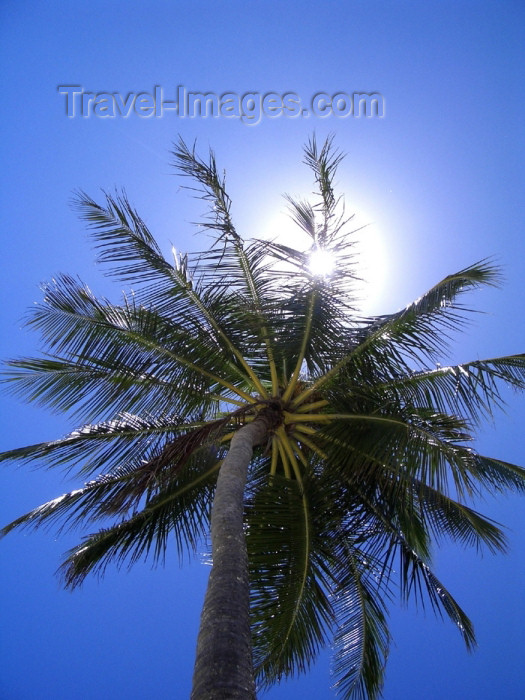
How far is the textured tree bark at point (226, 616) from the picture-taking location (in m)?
3.06

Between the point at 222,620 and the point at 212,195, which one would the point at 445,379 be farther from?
the point at 222,620

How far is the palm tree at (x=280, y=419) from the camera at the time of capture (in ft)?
23.4

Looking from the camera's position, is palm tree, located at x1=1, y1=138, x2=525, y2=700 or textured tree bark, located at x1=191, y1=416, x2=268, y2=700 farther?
palm tree, located at x1=1, y1=138, x2=525, y2=700

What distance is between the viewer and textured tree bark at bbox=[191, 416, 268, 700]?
3.06 metres

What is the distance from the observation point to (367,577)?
803 centimetres

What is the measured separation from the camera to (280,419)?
7953 millimetres

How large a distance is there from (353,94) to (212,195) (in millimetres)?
5703

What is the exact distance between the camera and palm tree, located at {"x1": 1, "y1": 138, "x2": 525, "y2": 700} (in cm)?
713

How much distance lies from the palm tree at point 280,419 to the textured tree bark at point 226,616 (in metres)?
1.71

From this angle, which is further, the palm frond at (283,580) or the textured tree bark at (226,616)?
the palm frond at (283,580)

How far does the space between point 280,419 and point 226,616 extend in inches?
174

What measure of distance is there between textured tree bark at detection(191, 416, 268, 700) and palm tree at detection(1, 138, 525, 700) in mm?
1707

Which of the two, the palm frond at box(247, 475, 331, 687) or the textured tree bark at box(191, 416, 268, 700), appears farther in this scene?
the palm frond at box(247, 475, 331, 687)

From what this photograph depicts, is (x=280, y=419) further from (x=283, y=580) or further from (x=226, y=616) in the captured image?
(x=226, y=616)
